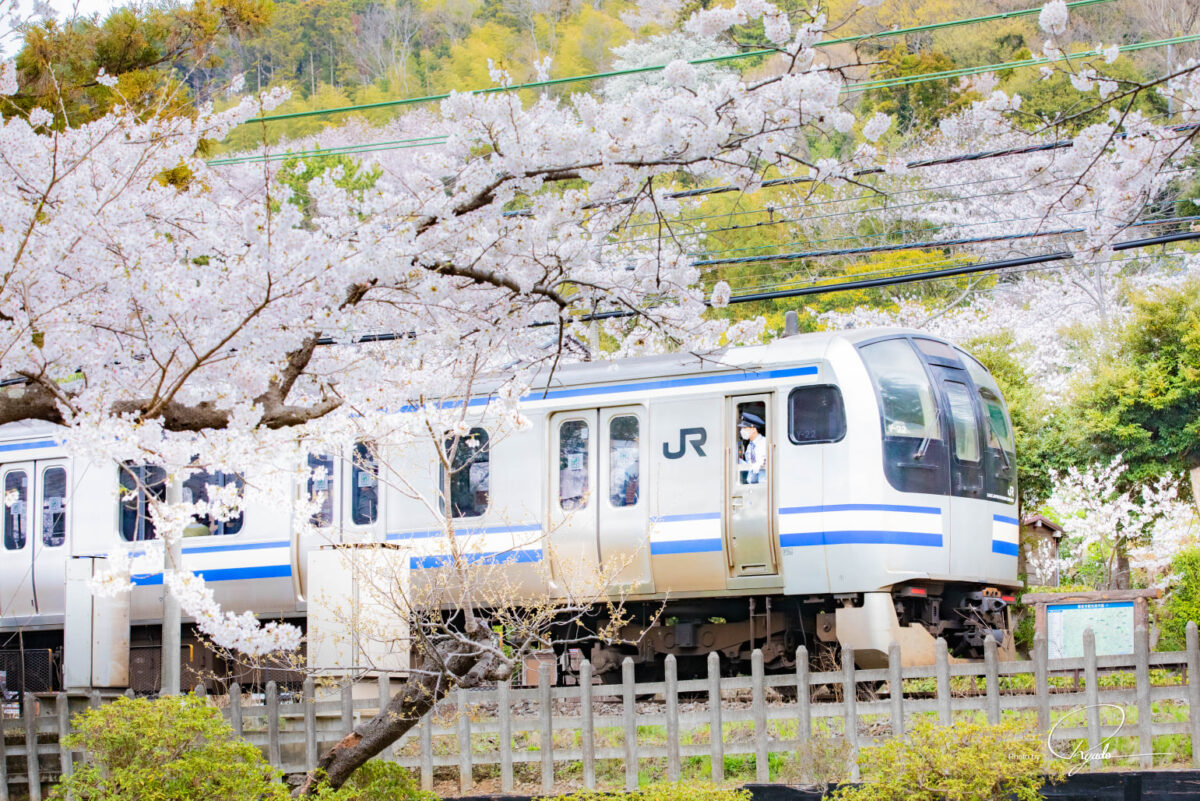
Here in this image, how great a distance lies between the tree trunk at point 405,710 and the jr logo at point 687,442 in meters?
4.09

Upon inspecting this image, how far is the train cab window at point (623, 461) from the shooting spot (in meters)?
11.6

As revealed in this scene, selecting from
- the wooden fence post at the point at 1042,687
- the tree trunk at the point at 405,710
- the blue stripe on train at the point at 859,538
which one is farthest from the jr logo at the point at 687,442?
the tree trunk at the point at 405,710

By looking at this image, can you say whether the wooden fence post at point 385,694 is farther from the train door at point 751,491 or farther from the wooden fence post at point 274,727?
the train door at point 751,491

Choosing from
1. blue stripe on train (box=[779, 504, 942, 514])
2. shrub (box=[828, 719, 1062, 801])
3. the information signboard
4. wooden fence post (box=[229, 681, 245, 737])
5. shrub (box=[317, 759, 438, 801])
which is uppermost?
blue stripe on train (box=[779, 504, 942, 514])

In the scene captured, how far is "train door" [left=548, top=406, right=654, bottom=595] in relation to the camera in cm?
1155

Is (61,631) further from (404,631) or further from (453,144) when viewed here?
(453,144)

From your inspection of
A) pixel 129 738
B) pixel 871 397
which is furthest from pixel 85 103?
pixel 871 397

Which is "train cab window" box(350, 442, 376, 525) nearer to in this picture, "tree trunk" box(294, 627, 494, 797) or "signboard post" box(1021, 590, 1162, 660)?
"tree trunk" box(294, 627, 494, 797)

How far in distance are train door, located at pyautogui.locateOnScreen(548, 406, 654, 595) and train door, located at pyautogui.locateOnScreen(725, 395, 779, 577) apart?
764 millimetres

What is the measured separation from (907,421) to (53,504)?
27.7ft

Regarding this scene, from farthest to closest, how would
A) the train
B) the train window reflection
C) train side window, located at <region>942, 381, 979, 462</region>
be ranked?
train side window, located at <region>942, 381, 979, 462</region>, the train window reflection, the train

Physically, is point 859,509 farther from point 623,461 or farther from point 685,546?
point 623,461

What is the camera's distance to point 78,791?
7328 mm

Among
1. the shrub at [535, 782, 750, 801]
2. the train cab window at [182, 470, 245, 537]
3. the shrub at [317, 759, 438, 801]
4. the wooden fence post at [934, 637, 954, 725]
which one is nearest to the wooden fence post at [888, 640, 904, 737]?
the wooden fence post at [934, 637, 954, 725]
